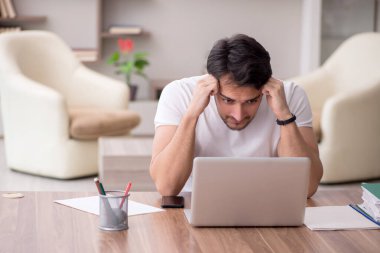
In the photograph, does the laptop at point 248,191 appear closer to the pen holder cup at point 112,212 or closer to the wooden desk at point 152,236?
the wooden desk at point 152,236

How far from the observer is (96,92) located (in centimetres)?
550

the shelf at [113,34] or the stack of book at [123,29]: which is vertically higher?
the stack of book at [123,29]

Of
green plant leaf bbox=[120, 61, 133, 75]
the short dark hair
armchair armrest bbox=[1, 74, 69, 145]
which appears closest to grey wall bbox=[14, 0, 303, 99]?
green plant leaf bbox=[120, 61, 133, 75]

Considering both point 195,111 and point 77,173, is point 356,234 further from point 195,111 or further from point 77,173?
point 77,173

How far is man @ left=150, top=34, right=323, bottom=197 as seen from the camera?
7.36 ft

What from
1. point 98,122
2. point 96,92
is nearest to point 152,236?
A: point 98,122

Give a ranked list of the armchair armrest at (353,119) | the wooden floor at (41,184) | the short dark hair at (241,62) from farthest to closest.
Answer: the armchair armrest at (353,119) < the wooden floor at (41,184) < the short dark hair at (241,62)

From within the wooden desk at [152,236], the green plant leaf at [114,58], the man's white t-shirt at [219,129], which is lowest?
the green plant leaf at [114,58]

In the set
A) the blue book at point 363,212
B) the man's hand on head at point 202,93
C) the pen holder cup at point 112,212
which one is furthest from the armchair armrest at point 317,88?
the pen holder cup at point 112,212

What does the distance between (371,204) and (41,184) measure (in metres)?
3.07

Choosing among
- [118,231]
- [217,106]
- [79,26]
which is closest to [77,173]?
[79,26]

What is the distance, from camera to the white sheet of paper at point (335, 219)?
195cm

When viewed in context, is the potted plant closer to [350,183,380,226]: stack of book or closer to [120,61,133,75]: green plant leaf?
[120,61,133,75]: green plant leaf

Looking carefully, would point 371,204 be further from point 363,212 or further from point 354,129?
point 354,129
